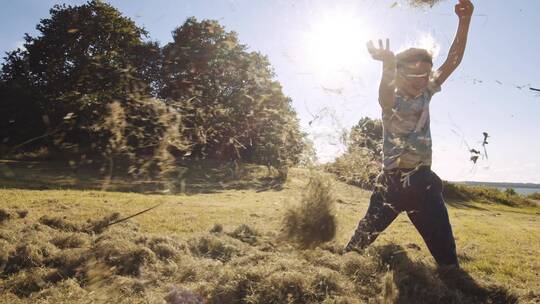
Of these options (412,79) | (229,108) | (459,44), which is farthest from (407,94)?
(229,108)

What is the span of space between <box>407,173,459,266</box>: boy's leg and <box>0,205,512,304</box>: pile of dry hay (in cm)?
29

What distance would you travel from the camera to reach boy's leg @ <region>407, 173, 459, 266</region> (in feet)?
13.4

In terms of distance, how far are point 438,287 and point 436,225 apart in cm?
77

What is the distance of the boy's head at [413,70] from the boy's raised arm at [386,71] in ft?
1.42

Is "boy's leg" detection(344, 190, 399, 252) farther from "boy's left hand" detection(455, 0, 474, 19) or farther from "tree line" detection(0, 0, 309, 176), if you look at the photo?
"boy's left hand" detection(455, 0, 474, 19)

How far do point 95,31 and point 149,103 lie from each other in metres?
6.79

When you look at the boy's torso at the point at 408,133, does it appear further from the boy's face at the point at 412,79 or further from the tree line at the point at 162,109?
the tree line at the point at 162,109

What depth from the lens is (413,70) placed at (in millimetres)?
4137

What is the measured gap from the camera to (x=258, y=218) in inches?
344

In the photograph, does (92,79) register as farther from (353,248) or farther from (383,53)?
(353,248)

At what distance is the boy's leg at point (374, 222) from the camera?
4437mm

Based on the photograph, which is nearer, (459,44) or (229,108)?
(459,44)

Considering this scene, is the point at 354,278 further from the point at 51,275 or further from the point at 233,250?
the point at 51,275

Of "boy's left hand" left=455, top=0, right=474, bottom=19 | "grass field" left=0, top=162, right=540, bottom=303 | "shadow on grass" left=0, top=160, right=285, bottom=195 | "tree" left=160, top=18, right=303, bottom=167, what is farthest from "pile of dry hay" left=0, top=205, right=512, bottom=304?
"shadow on grass" left=0, top=160, right=285, bottom=195
